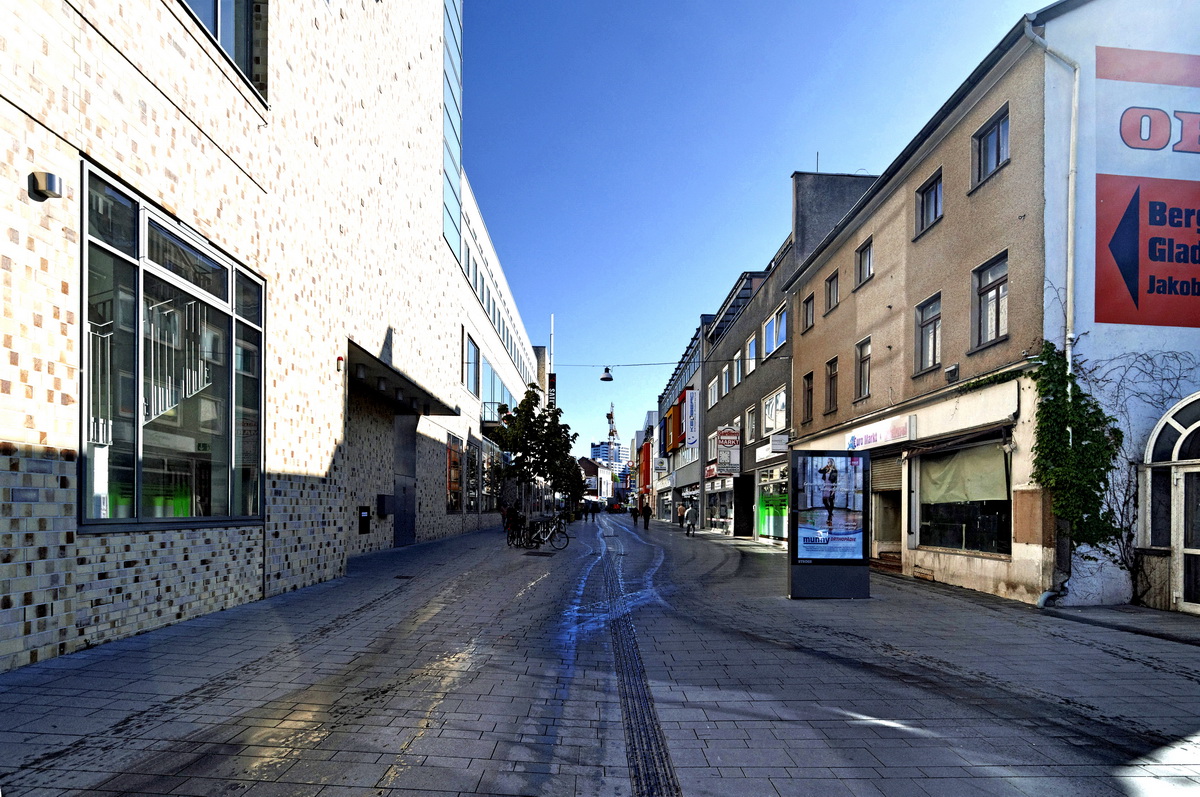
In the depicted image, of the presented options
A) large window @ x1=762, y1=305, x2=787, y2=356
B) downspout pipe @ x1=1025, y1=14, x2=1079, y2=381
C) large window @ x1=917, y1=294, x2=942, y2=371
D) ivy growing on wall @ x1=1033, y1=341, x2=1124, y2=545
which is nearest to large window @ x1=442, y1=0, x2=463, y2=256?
large window @ x1=762, y1=305, x2=787, y2=356

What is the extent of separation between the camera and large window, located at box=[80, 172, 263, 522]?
23.8 feet

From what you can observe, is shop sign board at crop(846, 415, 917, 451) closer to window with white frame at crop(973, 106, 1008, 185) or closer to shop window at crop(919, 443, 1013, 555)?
shop window at crop(919, 443, 1013, 555)

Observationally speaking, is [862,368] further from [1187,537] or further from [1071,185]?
[1187,537]

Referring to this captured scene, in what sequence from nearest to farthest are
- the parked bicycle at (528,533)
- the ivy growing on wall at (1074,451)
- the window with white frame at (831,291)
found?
1. the ivy growing on wall at (1074,451)
2. the window with white frame at (831,291)
3. the parked bicycle at (528,533)

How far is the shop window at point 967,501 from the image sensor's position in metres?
12.5

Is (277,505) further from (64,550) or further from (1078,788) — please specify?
(1078,788)

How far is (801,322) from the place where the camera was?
25.6 metres

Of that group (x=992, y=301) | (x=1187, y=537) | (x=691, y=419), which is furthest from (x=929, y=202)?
(x=691, y=419)

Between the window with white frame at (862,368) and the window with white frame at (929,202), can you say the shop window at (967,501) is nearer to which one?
the window with white frame at (862,368)

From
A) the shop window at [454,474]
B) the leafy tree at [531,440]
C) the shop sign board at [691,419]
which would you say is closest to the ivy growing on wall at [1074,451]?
the leafy tree at [531,440]

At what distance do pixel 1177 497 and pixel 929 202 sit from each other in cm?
775

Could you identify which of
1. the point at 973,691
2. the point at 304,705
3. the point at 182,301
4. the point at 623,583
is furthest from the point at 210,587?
the point at 973,691

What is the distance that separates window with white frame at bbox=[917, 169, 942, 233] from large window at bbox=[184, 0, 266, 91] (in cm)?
1241

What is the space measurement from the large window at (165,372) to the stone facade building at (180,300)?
31mm
